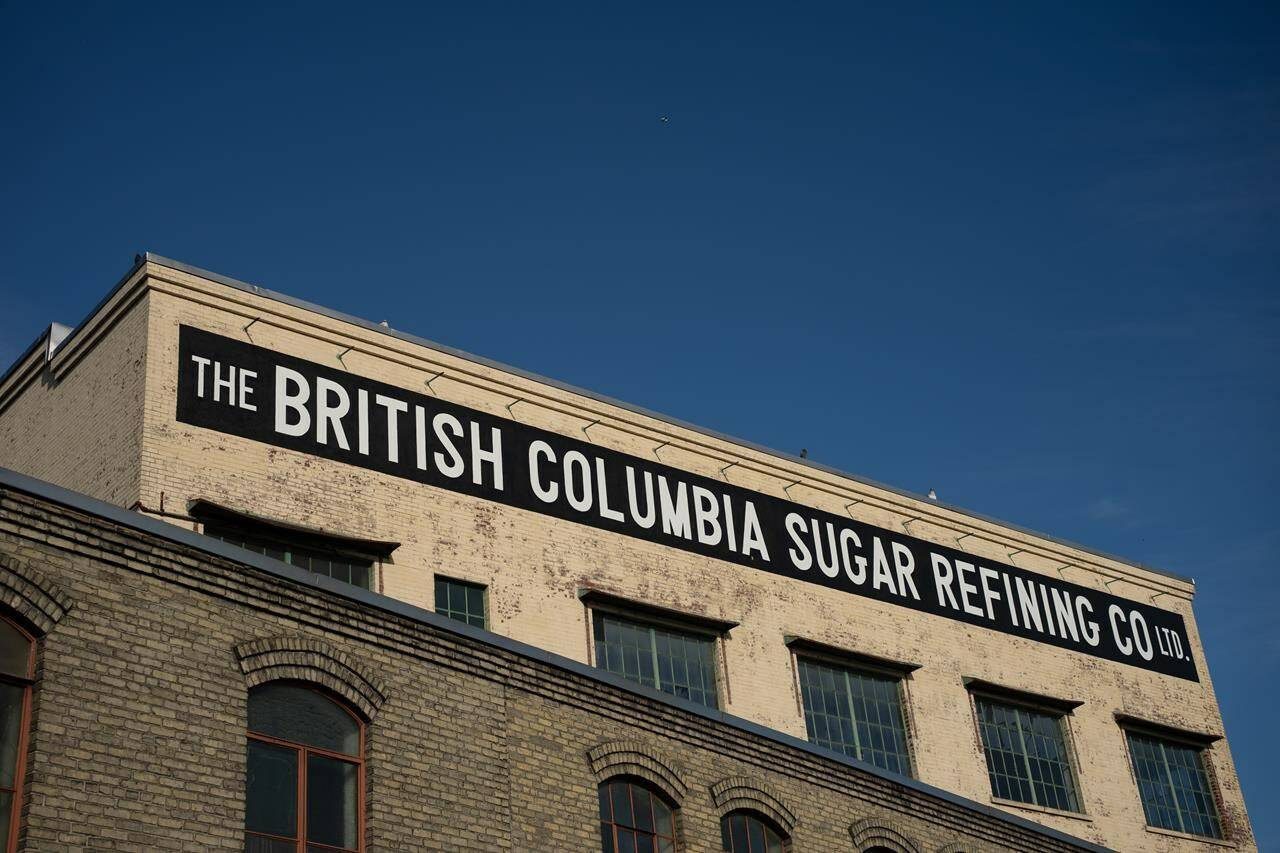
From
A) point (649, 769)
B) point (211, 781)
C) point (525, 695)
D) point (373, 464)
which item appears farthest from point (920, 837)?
point (211, 781)

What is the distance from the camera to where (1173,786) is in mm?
32219

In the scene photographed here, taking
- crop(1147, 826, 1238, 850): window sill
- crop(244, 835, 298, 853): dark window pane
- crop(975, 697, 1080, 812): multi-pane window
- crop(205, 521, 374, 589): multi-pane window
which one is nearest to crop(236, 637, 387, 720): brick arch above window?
crop(244, 835, 298, 853): dark window pane

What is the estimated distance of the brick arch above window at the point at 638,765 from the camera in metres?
17.6

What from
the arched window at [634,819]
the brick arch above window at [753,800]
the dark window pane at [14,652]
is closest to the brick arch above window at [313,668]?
the dark window pane at [14,652]

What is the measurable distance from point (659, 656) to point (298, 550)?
6.24 m

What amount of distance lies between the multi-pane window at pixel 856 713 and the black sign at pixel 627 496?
5.17 feet

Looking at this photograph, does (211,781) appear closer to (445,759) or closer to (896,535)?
(445,759)

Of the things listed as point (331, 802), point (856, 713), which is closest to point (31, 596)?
point (331, 802)

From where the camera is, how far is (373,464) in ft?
75.8

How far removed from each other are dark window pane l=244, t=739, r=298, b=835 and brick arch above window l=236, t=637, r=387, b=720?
64cm

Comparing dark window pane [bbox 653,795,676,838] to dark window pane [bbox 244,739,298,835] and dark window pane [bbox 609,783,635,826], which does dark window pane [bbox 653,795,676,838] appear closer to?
dark window pane [bbox 609,783,635,826]

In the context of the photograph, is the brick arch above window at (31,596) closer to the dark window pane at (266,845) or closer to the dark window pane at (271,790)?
the dark window pane at (271,790)

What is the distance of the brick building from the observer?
45.4 ft

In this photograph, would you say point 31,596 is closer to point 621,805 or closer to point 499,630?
point 621,805
